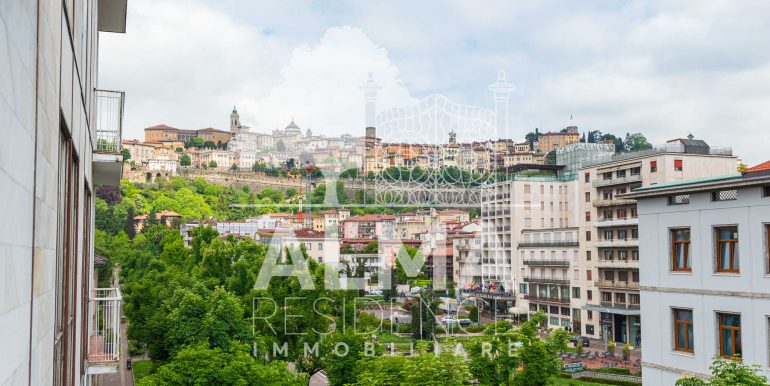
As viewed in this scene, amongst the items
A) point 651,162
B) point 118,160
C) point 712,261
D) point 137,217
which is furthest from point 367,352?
point 137,217

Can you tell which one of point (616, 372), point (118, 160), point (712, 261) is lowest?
point (616, 372)

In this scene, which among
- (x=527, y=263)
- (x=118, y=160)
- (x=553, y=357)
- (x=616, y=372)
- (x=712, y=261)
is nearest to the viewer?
(x=118, y=160)

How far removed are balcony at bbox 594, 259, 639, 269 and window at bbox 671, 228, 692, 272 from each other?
86.1 ft

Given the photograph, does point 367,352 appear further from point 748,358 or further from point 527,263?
point 527,263

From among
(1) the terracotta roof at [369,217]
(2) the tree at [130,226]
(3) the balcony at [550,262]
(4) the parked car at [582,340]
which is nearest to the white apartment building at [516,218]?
(3) the balcony at [550,262]

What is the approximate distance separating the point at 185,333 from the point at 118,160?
854 cm

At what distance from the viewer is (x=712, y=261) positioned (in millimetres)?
11789

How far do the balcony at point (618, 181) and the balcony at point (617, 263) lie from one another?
15.5ft

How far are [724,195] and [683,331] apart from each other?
2.75m

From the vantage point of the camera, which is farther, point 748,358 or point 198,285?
point 198,285

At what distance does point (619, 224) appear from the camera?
128ft

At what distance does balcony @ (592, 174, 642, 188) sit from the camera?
38656 millimetres

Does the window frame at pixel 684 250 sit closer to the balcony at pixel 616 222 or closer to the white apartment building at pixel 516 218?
the balcony at pixel 616 222

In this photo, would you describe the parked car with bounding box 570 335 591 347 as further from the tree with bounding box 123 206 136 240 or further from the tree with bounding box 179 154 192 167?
the tree with bounding box 179 154 192 167
